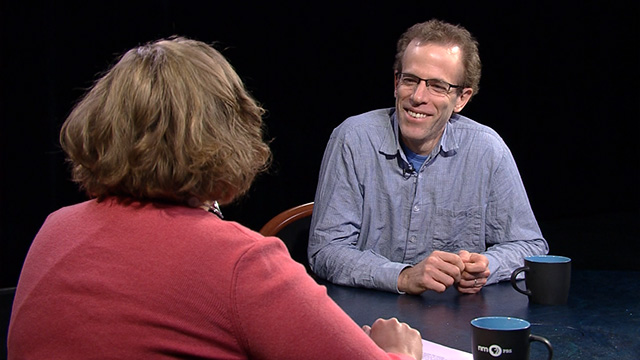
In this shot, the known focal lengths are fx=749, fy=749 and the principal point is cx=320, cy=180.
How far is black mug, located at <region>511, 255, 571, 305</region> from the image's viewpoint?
1.59 m

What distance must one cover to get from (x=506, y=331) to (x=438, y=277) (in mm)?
561

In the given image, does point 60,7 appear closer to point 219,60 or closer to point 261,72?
point 261,72

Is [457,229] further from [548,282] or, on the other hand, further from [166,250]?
[166,250]

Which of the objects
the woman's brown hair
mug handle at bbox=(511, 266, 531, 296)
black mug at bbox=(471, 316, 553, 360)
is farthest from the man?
the woman's brown hair

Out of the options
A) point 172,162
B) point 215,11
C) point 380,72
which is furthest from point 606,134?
point 172,162

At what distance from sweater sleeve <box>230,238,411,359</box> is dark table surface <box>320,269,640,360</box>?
1.52 ft

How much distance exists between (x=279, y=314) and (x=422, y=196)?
1355 millimetres

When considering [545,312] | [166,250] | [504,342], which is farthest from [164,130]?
[545,312]

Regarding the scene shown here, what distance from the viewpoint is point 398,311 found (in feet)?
5.19

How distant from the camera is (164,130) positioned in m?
0.96

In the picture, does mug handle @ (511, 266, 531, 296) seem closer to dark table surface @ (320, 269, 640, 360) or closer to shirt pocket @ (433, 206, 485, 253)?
dark table surface @ (320, 269, 640, 360)

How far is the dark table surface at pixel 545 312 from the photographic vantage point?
4.34 feet

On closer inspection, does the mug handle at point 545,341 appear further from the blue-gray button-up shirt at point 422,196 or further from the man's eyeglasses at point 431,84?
the man's eyeglasses at point 431,84

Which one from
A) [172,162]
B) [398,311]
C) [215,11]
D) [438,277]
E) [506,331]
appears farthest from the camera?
[215,11]
